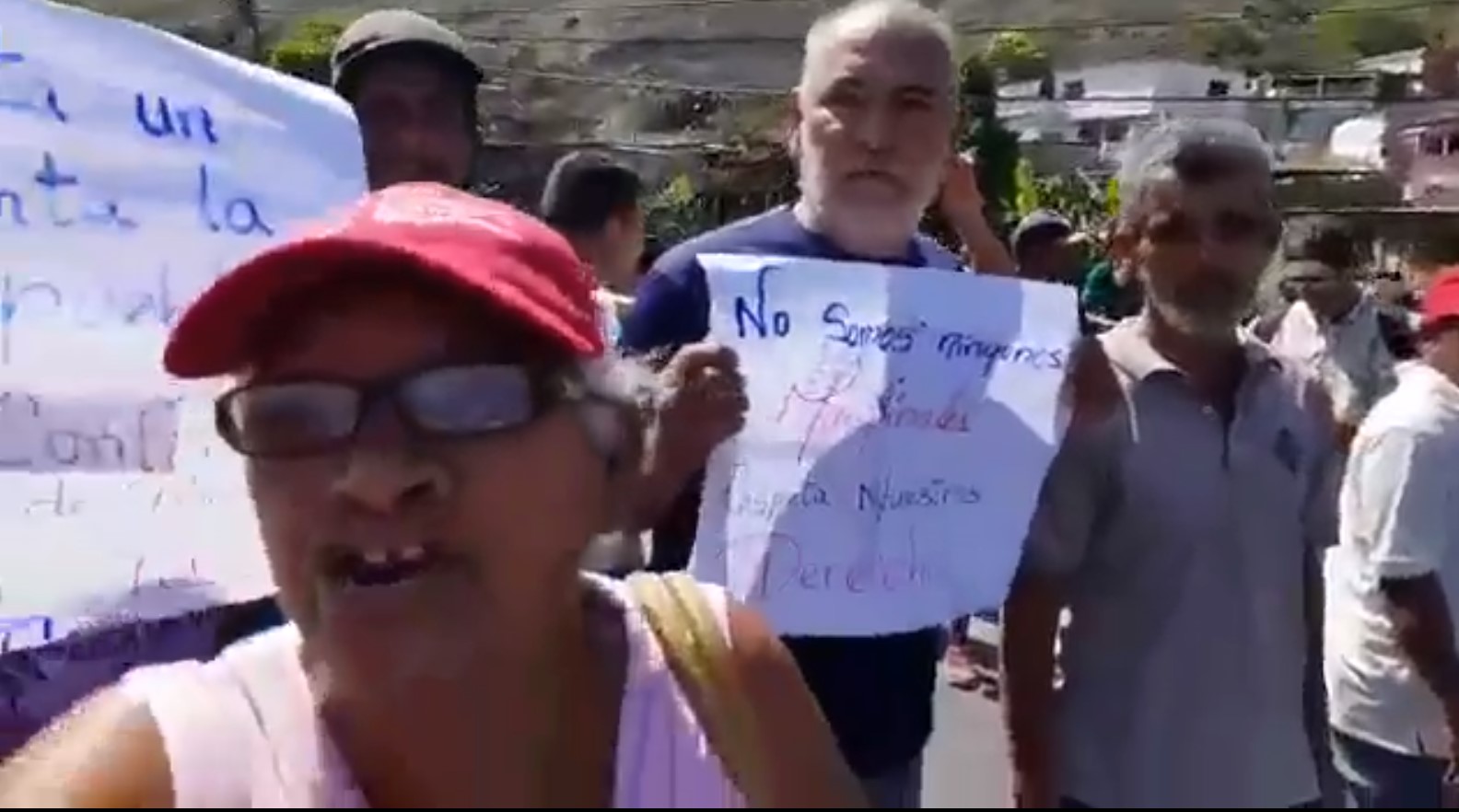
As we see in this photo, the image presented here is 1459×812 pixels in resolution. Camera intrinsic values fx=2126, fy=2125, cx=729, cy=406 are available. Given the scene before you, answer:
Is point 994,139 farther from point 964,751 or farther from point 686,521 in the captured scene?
point 686,521

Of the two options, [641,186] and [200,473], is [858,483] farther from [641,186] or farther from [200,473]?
[641,186]

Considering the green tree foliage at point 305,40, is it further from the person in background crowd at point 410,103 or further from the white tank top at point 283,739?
the white tank top at point 283,739

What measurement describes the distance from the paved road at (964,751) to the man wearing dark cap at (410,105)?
1053 millimetres

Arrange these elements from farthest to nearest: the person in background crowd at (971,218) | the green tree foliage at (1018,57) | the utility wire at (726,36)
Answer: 1. the green tree foliage at (1018,57)
2. the utility wire at (726,36)
3. the person in background crowd at (971,218)

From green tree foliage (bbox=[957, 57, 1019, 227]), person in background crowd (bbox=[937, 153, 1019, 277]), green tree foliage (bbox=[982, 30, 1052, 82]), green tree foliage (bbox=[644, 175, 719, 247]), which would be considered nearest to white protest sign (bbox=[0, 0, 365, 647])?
person in background crowd (bbox=[937, 153, 1019, 277])

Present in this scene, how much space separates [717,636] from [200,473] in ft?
3.59

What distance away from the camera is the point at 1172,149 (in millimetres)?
2908

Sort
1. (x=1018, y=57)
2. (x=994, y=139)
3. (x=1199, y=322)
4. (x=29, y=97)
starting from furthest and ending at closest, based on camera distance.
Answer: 1. (x=1018, y=57)
2. (x=994, y=139)
3. (x=1199, y=322)
4. (x=29, y=97)

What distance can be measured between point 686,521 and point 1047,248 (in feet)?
16.6

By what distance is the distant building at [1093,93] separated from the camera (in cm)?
4391

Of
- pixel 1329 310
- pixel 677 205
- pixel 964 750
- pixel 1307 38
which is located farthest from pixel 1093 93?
pixel 964 750

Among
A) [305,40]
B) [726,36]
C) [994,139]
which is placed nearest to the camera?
[994,139]

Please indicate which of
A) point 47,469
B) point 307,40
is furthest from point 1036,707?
point 307,40

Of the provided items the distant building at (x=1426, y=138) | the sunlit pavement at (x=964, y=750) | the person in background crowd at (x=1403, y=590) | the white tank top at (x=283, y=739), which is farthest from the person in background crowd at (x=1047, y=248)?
the distant building at (x=1426, y=138)
